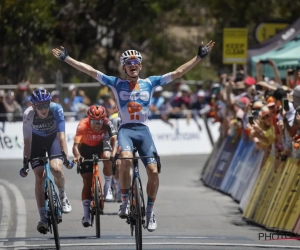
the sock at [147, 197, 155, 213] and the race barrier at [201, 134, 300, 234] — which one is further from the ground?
the sock at [147, 197, 155, 213]

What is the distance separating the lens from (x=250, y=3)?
125 feet

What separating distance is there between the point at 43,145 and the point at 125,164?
1.44m

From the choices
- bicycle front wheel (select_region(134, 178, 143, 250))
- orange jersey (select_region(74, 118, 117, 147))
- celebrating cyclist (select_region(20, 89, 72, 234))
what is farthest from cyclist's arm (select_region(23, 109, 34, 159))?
→ orange jersey (select_region(74, 118, 117, 147))

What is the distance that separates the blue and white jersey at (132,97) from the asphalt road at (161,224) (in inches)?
62.2

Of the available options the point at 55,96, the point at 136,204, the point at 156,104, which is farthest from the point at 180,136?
the point at 136,204

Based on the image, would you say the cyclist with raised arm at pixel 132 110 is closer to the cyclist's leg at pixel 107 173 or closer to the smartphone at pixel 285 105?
the smartphone at pixel 285 105

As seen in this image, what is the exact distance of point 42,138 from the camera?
14523 millimetres

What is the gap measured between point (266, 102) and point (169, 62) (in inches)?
1284

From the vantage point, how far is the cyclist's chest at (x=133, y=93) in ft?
45.8

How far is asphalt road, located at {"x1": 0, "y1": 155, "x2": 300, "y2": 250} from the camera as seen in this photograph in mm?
14078

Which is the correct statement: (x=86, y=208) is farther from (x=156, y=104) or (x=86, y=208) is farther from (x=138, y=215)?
(x=156, y=104)

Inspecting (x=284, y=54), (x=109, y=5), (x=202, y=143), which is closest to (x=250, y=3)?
(x=109, y=5)

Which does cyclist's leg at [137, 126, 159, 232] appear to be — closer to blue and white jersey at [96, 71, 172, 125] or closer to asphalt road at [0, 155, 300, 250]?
blue and white jersey at [96, 71, 172, 125]

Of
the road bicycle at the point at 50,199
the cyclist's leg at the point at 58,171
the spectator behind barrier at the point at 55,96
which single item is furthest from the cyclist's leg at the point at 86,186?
the spectator behind barrier at the point at 55,96
